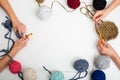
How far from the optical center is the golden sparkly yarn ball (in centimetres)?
103

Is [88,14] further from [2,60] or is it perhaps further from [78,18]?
[2,60]

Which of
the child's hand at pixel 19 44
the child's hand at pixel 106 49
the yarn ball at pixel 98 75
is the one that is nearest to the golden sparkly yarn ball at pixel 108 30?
the child's hand at pixel 106 49

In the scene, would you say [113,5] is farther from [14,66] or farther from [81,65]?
[14,66]

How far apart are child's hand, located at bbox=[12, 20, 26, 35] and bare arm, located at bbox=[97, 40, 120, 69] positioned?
0.94 feet

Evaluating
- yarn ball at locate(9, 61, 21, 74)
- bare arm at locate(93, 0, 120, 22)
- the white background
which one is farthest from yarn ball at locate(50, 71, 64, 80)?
bare arm at locate(93, 0, 120, 22)

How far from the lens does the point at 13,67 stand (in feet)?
3.38

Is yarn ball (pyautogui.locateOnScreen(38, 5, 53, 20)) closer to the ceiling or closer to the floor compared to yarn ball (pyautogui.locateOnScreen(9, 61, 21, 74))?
closer to the ceiling

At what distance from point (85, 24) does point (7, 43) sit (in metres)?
A: 0.30

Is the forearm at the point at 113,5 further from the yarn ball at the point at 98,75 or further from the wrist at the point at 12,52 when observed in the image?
the wrist at the point at 12,52

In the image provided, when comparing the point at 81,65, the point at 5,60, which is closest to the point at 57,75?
the point at 81,65

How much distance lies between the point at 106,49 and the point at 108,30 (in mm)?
70

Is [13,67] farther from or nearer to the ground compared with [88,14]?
nearer to the ground

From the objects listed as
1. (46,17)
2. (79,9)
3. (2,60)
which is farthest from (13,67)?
(79,9)

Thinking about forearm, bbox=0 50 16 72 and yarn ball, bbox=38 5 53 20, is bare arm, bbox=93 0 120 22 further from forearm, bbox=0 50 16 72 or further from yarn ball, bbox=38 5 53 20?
forearm, bbox=0 50 16 72
